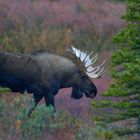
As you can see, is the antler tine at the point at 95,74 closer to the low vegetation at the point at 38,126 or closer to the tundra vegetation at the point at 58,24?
the low vegetation at the point at 38,126

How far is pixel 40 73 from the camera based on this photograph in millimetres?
17891

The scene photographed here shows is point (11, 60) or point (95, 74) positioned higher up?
point (11, 60)

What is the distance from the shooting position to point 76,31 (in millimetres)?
35469

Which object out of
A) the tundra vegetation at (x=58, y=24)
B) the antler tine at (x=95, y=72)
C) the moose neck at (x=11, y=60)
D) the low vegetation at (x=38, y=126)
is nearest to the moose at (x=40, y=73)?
the moose neck at (x=11, y=60)

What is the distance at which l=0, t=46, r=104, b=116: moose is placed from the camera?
17.6m

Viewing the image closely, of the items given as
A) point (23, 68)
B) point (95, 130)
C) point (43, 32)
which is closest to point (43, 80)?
point (23, 68)

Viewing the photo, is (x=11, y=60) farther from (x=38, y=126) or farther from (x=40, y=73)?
(x=38, y=126)

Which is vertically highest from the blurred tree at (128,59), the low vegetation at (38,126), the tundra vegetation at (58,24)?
the tundra vegetation at (58,24)

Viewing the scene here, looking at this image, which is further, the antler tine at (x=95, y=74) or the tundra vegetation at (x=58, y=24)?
the tundra vegetation at (x=58, y=24)

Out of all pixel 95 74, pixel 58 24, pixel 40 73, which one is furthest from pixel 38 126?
pixel 58 24

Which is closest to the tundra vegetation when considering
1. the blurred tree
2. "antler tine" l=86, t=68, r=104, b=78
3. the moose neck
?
"antler tine" l=86, t=68, r=104, b=78

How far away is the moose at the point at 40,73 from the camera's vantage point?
57.8ft

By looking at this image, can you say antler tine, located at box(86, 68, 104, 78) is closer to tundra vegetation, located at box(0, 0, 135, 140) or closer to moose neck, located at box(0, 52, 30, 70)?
moose neck, located at box(0, 52, 30, 70)

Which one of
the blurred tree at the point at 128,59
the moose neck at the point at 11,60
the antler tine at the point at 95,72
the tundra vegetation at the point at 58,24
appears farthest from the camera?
the tundra vegetation at the point at 58,24
